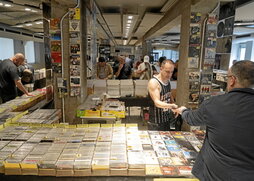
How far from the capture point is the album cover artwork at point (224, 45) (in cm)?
332

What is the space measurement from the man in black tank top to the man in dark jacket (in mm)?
1250

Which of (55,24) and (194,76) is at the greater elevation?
(55,24)

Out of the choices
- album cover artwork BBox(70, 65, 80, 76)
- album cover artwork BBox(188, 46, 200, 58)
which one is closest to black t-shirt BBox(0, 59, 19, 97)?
album cover artwork BBox(70, 65, 80, 76)

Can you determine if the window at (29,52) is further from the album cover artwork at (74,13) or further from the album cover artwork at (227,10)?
the album cover artwork at (227,10)

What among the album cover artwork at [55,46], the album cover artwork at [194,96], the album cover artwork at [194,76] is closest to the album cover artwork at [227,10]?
the album cover artwork at [194,76]

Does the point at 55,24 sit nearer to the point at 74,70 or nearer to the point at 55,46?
the point at 55,46

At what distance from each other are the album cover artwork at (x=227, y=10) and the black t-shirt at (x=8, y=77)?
3940mm

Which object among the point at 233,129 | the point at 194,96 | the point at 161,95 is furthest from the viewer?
the point at 194,96

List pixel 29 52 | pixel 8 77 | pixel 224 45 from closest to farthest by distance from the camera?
pixel 224 45 → pixel 8 77 → pixel 29 52

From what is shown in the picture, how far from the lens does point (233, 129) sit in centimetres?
124

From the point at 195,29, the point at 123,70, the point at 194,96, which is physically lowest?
the point at 194,96

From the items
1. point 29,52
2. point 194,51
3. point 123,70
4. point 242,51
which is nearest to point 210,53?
point 194,51

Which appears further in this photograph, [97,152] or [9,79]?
[9,79]

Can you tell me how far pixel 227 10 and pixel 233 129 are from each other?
286 cm
